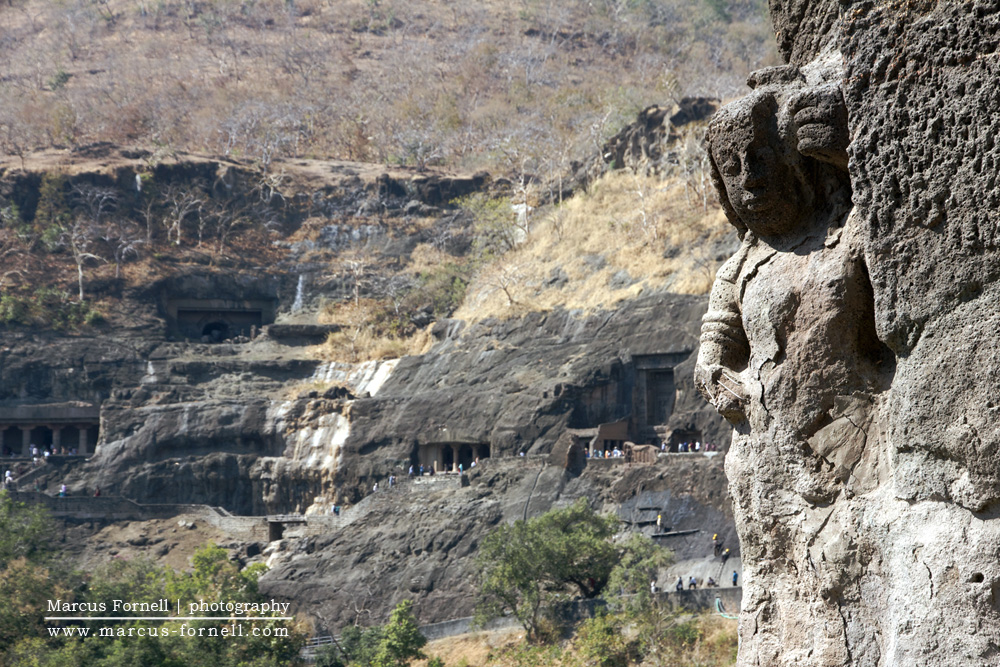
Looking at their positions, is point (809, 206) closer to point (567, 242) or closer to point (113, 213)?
point (567, 242)

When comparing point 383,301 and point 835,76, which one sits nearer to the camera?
point 835,76

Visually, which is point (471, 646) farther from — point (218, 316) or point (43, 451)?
point (218, 316)

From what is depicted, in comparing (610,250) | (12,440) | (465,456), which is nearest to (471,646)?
(465,456)

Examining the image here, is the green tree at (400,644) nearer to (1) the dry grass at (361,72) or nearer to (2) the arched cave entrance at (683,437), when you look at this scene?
(2) the arched cave entrance at (683,437)

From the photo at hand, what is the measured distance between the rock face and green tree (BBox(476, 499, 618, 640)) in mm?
22690

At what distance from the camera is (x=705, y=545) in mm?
29750

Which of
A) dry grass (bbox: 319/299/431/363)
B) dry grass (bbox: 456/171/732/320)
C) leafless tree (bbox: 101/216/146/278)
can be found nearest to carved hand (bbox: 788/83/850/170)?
dry grass (bbox: 456/171/732/320)

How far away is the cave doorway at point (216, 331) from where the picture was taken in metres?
55.0

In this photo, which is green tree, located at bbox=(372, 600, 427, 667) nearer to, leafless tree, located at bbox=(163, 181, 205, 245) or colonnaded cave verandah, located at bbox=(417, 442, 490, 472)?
colonnaded cave verandah, located at bbox=(417, 442, 490, 472)

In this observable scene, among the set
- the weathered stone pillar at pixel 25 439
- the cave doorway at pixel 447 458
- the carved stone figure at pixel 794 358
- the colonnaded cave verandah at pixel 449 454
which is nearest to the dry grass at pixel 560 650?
the colonnaded cave verandah at pixel 449 454

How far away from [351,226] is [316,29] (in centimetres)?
4471

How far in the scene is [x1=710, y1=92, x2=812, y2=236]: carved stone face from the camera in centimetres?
459

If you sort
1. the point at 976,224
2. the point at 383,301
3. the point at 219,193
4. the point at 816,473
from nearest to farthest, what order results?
1. the point at 976,224
2. the point at 816,473
3. the point at 383,301
4. the point at 219,193

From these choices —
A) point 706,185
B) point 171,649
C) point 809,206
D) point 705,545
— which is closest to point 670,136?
point 706,185
